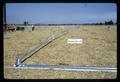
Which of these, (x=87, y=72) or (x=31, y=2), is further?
(x=87, y=72)

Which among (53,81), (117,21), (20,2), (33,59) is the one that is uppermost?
(20,2)

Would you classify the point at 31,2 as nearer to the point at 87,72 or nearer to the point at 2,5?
the point at 2,5

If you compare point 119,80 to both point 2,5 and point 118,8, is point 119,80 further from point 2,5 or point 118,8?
point 2,5

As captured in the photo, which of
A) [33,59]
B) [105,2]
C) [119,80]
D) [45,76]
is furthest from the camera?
[33,59]

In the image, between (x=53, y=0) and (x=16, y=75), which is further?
(x=16, y=75)

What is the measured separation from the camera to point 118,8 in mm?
2746

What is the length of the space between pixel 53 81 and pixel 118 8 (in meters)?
1.29

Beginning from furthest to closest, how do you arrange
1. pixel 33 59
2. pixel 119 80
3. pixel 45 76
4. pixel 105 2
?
1. pixel 33 59
2. pixel 45 76
3. pixel 119 80
4. pixel 105 2

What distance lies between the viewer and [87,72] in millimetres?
4664

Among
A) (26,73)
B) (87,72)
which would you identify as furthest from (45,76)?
(87,72)

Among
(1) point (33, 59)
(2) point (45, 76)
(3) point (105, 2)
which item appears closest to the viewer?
(3) point (105, 2)

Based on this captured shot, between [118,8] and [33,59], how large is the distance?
4.37m

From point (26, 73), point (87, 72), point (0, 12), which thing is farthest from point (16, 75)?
point (0, 12)

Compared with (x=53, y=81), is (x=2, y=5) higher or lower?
higher
